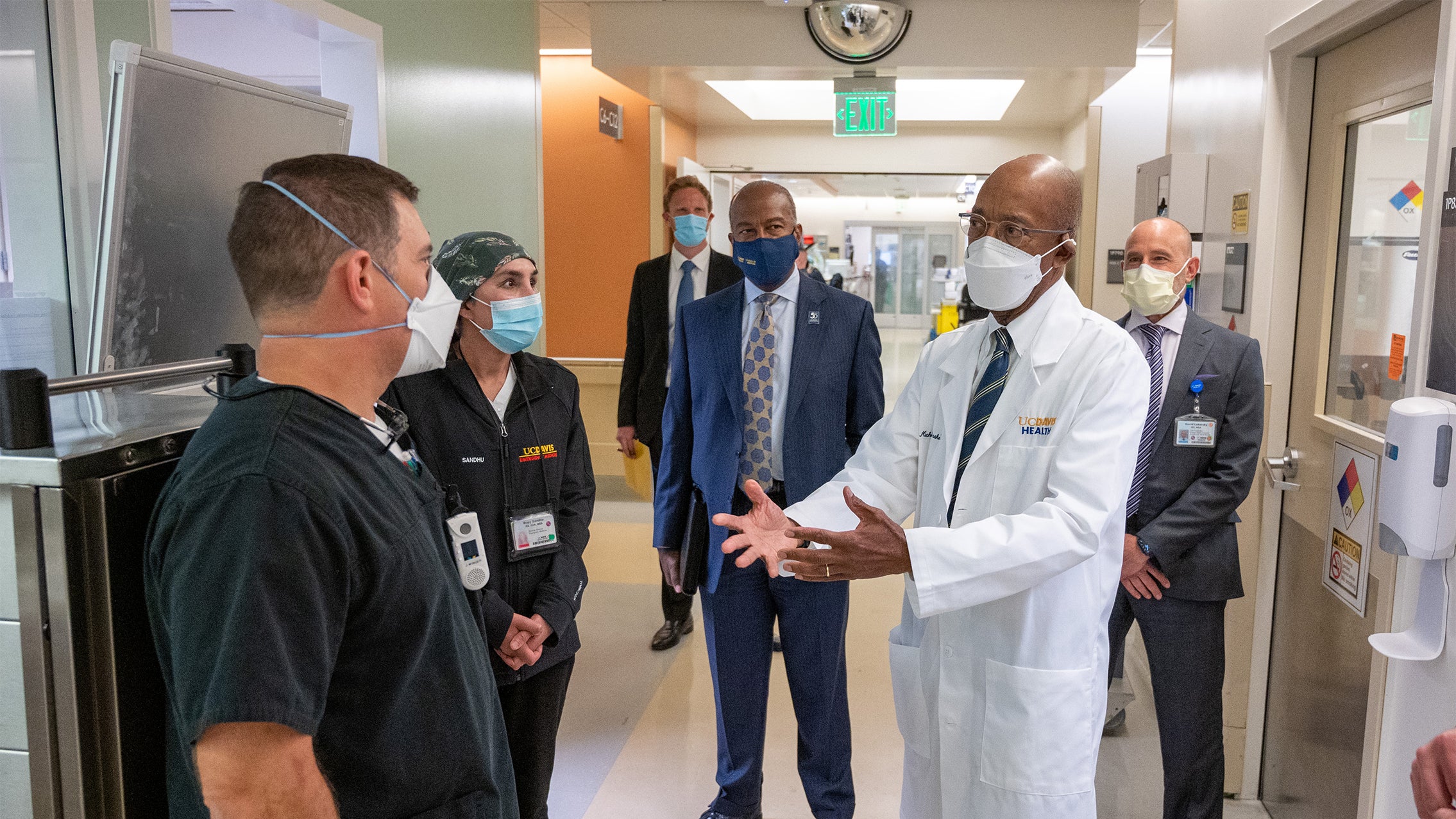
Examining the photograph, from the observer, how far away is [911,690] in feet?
6.26

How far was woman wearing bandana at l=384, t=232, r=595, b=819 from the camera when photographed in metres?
2.08

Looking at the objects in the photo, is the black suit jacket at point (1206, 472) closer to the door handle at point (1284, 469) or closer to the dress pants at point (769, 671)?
the door handle at point (1284, 469)

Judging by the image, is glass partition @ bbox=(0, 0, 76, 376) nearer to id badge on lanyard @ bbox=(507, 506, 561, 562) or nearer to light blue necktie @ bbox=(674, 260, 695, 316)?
id badge on lanyard @ bbox=(507, 506, 561, 562)

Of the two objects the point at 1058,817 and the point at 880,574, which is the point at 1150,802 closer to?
the point at 1058,817

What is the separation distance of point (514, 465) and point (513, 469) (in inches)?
0.4

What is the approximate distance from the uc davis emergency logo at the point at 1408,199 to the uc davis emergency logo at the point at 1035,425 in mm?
1363

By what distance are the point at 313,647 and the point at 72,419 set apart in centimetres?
58

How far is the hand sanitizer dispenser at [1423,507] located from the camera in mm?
1667

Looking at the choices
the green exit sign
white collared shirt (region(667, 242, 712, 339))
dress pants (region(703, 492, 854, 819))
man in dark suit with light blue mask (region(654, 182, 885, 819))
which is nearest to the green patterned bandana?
man in dark suit with light blue mask (region(654, 182, 885, 819))

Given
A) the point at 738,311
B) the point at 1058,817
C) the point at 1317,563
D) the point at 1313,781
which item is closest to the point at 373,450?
the point at 1058,817

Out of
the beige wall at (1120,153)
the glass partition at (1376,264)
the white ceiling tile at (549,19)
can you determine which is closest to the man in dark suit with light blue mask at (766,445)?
the glass partition at (1376,264)

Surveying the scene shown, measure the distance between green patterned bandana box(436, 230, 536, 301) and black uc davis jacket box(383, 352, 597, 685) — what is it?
18 centimetres

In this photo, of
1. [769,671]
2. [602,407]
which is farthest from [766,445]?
[602,407]

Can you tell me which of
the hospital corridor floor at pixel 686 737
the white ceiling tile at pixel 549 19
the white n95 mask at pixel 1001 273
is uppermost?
the white ceiling tile at pixel 549 19
